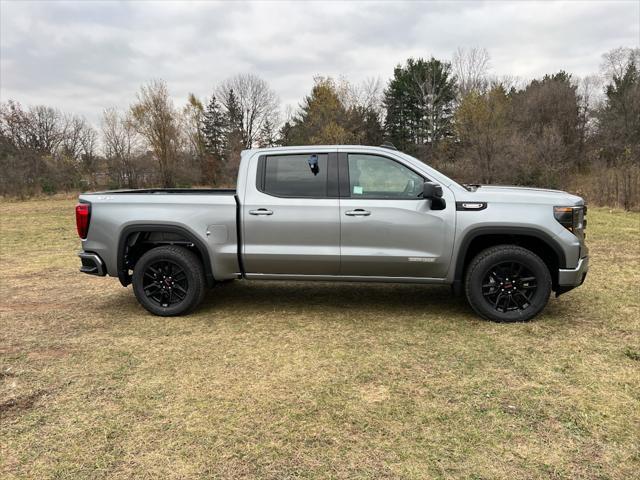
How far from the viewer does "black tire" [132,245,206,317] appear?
4902mm

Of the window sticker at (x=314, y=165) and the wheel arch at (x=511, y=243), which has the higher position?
the window sticker at (x=314, y=165)

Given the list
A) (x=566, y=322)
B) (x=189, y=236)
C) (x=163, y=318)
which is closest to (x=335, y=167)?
(x=189, y=236)

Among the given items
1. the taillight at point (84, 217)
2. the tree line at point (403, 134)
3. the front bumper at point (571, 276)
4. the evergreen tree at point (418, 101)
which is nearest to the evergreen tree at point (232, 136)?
the tree line at point (403, 134)

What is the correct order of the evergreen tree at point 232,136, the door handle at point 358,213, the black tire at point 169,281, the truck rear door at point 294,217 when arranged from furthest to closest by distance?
the evergreen tree at point 232,136, the black tire at point 169,281, the truck rear door at point 294,217, the door handle at point 358,213

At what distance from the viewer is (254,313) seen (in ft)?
16.9

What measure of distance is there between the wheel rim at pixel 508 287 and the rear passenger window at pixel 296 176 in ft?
6.23

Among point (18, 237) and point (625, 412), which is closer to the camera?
point (625, 412)

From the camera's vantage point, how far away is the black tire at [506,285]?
14.7 feet

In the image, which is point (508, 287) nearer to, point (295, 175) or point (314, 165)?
point (314, 165)

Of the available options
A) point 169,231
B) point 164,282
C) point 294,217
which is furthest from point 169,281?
point 294,217

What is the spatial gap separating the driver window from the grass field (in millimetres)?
1324

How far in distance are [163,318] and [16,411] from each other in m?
1.99

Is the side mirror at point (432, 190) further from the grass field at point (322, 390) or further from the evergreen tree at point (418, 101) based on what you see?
the evergreen tree at point (418, 101)

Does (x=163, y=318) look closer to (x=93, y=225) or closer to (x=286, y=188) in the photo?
(x=93, y=225)
